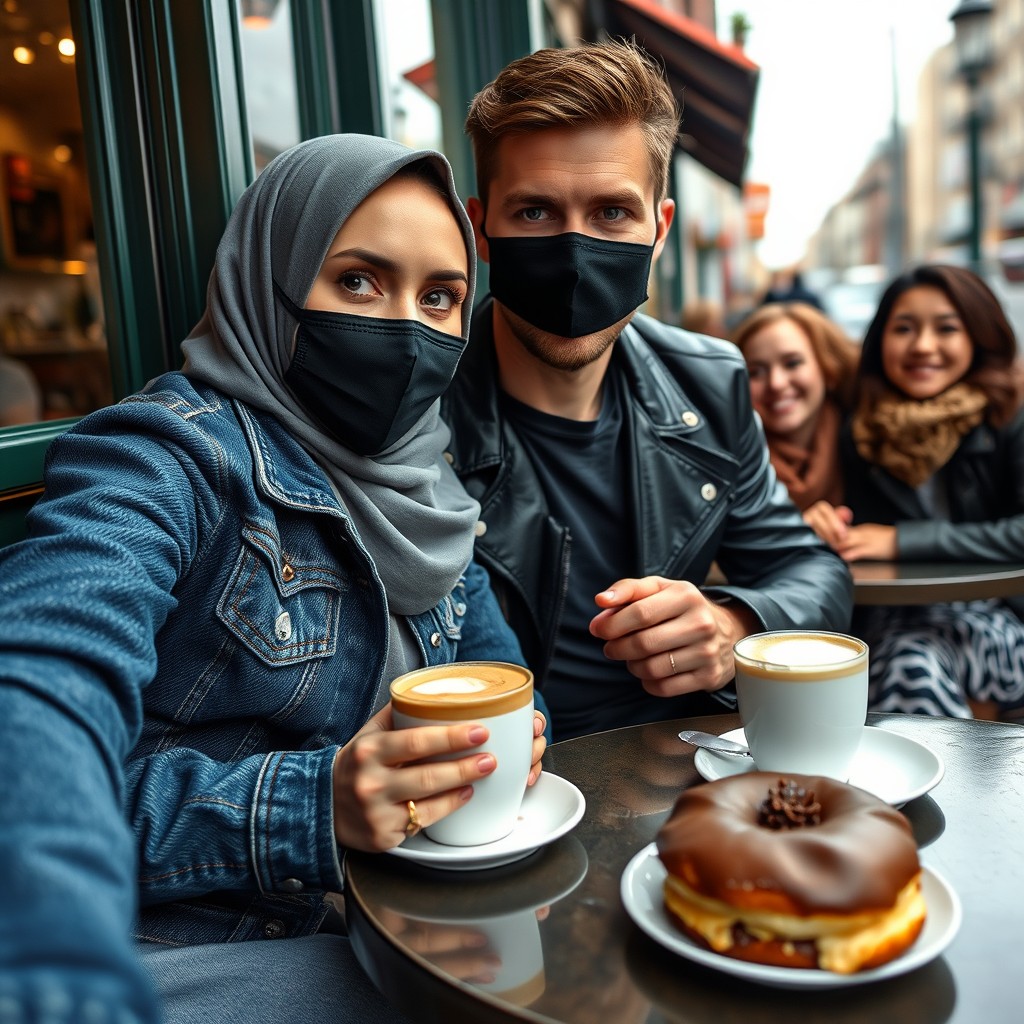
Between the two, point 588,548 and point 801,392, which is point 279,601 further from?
point 801,392

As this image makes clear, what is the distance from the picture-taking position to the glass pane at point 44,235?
87.4 inches

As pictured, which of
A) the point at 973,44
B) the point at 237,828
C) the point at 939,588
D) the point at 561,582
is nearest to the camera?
the point at 237,828

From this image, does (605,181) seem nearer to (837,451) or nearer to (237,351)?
(237,351)

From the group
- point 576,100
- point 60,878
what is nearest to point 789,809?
point 60,878

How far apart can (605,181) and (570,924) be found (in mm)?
1518

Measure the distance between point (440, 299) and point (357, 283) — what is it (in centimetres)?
16

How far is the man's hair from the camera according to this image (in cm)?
203

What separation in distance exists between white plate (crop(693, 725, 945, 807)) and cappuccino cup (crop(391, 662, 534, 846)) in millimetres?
302

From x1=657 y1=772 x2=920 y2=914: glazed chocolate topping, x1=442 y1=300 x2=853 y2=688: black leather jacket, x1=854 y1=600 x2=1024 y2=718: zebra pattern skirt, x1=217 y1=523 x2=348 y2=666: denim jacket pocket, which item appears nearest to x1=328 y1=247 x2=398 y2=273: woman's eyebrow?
x1=217 y1=523 x2=348 y2=666: denim jacket pocket

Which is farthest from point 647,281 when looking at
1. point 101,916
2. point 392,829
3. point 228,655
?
point 101,916

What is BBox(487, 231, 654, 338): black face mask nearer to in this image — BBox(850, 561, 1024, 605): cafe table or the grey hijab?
the grey hijab

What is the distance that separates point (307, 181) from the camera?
5.07 feet

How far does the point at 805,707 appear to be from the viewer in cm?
117

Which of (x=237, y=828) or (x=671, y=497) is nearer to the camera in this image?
(x=237, y=828)
